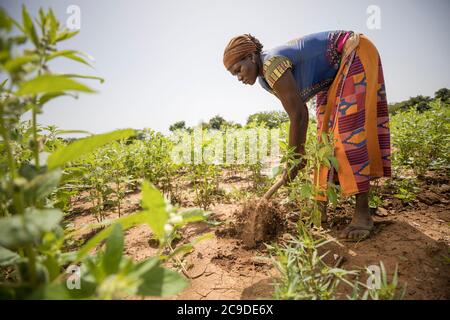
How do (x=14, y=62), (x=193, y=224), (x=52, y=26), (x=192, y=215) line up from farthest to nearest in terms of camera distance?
(x=193, y=224) < (x=192, y=215) < (x=52, y=26) < (x=14, y=62)

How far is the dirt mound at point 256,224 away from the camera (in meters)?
1.98

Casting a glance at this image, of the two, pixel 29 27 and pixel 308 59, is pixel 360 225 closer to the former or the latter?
pixel 308 59

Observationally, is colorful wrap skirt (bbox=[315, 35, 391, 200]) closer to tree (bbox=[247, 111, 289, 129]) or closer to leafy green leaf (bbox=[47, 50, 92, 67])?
leafy green leaf (bbox=[47, 50, 92, 67])

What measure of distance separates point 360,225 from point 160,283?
5.59 feet

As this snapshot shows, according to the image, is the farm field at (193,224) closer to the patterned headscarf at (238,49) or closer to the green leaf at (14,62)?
the green leaf at (14,62)

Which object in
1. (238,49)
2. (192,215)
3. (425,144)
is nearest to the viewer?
(192,215)

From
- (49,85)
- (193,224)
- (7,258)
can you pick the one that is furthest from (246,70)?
(7,258)

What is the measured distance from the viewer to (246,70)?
2.29 meters

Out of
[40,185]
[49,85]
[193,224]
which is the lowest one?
[193,224]

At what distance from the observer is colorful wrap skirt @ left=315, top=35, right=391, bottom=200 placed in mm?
1907
